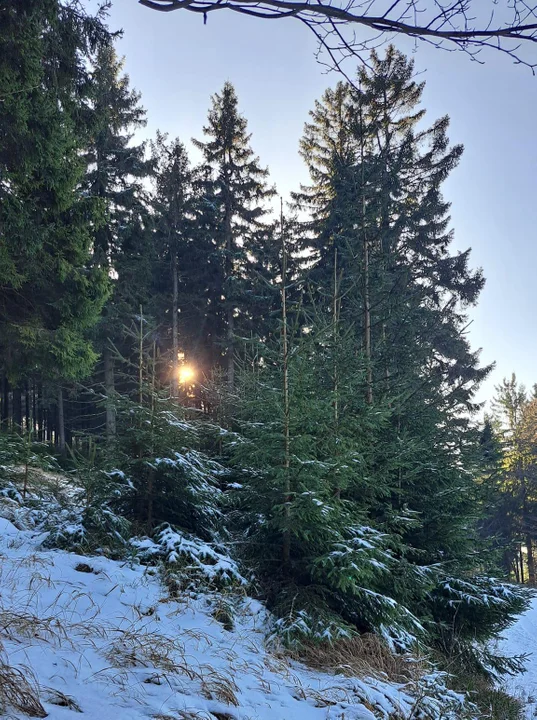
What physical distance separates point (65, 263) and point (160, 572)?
7.61 metres

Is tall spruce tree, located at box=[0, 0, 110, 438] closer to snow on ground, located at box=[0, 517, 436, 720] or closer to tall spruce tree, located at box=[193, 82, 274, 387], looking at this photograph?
snow on ground, located at box=[0, 517, 436, 720]

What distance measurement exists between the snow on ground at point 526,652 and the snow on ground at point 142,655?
4.10 meters

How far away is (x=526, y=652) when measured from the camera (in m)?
11.6

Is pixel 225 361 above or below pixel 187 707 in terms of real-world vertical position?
above

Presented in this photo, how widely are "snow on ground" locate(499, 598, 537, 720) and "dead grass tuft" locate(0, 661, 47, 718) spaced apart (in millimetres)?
6073

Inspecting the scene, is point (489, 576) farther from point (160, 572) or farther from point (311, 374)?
point (160, 572)

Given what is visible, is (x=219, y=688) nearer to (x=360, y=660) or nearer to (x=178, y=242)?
(x=360, y=660)

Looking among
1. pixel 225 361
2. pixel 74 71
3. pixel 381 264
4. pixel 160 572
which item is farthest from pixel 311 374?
pixel 225 361

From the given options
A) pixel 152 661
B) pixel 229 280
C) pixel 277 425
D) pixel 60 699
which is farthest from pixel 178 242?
pixel 60 699

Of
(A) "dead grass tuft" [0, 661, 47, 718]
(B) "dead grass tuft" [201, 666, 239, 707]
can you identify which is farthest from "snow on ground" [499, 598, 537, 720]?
(A) "dead grass tuft" [0, 661, 47, 718]

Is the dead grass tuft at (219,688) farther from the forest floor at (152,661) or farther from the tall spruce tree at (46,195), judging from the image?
the tall spruce tree at (46,195)

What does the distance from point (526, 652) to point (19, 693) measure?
13891 millimetres

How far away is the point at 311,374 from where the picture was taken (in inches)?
215

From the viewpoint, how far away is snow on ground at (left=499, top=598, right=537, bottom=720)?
22.9 feet
